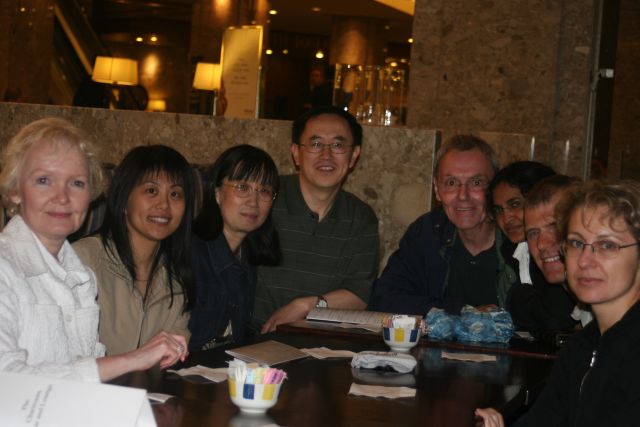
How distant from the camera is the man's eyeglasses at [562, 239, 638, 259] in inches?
93.0

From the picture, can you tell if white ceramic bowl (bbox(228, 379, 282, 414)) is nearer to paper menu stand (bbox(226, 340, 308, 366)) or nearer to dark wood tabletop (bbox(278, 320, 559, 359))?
paper menu stand (bbox(226, 340, 308, 366))

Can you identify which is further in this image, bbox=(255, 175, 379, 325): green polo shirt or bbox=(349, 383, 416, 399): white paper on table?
bbox=(255, 175, 379, 325): green polo shirt

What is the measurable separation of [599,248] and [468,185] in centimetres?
172

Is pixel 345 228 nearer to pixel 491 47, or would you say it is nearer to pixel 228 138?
pixel 228 138

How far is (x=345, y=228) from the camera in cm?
420

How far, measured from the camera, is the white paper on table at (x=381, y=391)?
226 cm

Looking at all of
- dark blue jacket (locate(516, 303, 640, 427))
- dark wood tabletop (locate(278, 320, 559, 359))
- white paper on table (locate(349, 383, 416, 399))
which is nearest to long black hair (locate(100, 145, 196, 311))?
dark wood tabletop (locate(278, 320, 559, 359))

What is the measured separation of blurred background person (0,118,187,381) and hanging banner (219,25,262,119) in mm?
3759

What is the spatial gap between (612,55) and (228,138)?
8.05 feet

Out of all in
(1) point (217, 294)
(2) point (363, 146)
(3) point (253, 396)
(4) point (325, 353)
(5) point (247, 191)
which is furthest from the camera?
(2) point (363, 146)

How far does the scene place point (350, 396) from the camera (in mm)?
2238

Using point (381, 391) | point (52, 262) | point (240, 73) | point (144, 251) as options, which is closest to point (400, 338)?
point (381, 391)

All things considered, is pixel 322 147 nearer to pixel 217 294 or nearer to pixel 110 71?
pixel 217 294

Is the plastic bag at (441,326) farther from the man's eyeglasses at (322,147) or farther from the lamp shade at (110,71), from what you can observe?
the lamp shade at (110,71)
